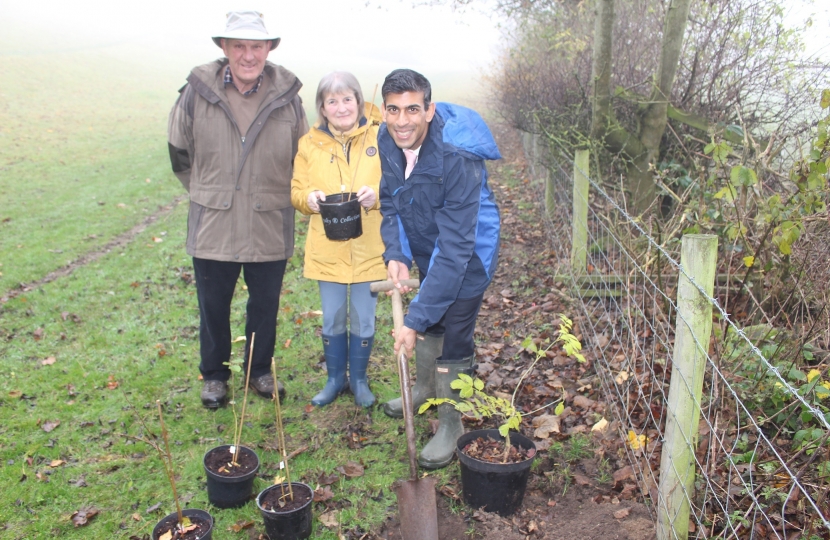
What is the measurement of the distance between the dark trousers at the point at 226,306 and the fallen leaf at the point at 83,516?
4.02 ft

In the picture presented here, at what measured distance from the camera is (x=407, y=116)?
3.12m

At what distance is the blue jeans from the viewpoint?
4195 millimetres

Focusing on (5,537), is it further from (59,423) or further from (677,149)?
(677,149)

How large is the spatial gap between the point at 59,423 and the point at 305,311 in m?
2.53

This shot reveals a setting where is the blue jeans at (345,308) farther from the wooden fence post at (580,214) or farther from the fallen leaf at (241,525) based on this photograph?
the wooden fence post at (580,214)

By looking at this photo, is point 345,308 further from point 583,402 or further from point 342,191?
point 583,402

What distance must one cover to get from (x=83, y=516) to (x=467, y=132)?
286 centimetres

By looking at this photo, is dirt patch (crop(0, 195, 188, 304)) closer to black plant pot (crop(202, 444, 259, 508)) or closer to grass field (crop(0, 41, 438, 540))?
grass field (crop(0, 41, 438, 540))

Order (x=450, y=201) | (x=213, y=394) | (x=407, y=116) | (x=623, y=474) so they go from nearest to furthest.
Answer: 1. (x=407, y=116)
2. (x=450, y=201)
3. (x=623, y=474)
4. (x=213, y=394)

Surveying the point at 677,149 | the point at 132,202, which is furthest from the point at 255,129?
the point at 132,202

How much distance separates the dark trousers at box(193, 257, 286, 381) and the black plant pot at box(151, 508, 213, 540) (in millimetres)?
1441

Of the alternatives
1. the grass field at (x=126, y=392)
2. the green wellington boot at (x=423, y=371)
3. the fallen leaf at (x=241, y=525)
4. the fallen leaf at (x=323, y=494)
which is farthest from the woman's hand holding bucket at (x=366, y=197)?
the fallen leaf at (x=241, y=525)

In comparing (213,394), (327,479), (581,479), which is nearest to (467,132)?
(581,479)

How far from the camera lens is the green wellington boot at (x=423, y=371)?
4.09 m
